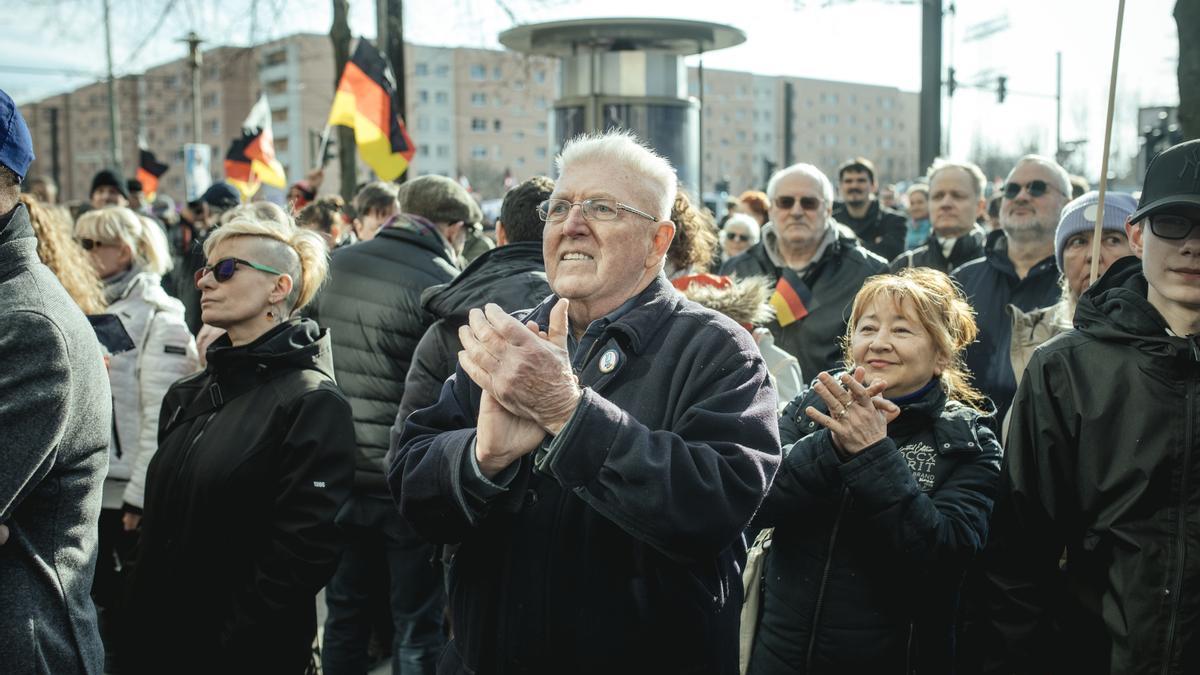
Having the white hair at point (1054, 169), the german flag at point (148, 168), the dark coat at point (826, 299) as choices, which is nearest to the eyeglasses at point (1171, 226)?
the dark coat at point (826, 299)

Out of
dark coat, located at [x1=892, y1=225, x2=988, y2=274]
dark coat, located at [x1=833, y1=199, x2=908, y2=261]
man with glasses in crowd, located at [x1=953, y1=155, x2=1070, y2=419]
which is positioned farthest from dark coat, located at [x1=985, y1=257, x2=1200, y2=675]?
dark coat, located at [x1=833, y1=199, x2=908, y2=261]

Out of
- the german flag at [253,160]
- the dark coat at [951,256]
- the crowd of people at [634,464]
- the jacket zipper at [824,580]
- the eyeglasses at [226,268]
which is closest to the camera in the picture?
the crowd of people at [634,464]

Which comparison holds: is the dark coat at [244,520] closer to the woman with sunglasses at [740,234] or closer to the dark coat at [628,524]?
the dark coat at [628,524]

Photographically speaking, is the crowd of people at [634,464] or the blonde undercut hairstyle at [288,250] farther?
the blonde undercut hairstyle at [288,250]

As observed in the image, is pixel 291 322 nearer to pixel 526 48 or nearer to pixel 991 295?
pixel 991 295

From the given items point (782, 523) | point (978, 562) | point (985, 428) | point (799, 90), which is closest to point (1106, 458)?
point (978, 562)

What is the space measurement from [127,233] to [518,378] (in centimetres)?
396

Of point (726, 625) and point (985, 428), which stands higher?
point (985, 428)

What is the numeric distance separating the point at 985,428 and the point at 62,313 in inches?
99.0

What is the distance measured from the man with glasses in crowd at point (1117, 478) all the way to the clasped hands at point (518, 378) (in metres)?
1.25

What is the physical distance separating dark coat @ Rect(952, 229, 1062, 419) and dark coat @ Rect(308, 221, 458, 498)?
246 cm

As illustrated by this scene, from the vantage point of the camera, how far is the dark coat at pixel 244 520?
3152 mm

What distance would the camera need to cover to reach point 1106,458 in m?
2.45

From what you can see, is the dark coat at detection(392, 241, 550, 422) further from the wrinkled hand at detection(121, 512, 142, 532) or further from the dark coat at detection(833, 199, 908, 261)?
the dark coat at detection(833, 199, 908, 261)
